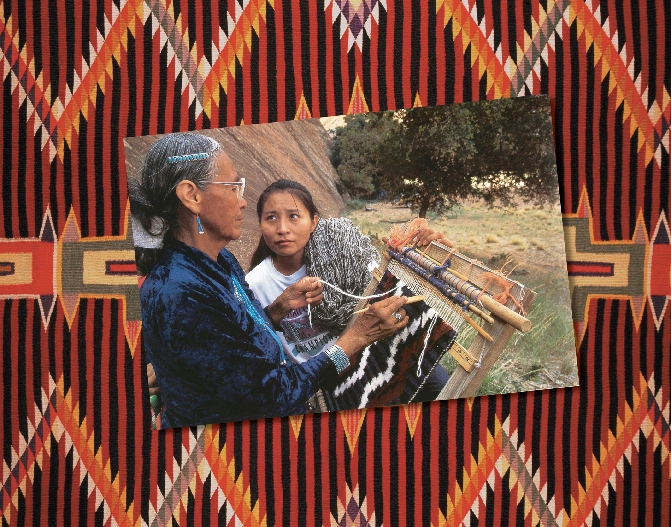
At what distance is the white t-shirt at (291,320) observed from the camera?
983 mm

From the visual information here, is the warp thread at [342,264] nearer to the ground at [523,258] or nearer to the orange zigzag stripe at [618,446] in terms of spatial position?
the ground at [523,258]

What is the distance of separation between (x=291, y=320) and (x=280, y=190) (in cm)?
20

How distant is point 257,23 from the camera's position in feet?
3.29

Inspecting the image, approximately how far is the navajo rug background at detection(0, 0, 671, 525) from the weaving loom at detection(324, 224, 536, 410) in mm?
41

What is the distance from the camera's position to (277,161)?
98 cm

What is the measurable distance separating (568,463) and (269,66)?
2.54 feet

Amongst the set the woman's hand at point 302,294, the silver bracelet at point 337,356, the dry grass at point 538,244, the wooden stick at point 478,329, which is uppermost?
the dry grass at point 538,244

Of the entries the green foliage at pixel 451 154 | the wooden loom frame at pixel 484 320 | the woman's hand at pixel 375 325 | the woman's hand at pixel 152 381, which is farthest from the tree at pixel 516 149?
the woman's hand at pixel 152 381

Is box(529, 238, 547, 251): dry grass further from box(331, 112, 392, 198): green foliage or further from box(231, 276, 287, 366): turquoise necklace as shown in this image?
box(231, 276, 287, 366): turquoise necklace

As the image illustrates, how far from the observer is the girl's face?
976 mm

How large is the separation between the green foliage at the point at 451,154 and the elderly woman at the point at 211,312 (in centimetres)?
17

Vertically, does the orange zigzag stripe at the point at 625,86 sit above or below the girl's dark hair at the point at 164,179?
above

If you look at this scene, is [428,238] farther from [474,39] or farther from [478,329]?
[474,39]

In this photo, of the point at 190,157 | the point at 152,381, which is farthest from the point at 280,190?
the point at 152,381
